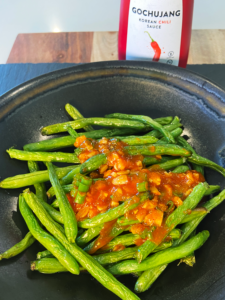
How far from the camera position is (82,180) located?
5.61 ft

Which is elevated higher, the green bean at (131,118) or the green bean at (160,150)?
the green bean at (131,118)

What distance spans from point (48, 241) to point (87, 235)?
0.79 ft

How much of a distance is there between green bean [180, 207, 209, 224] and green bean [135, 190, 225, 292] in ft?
0.11

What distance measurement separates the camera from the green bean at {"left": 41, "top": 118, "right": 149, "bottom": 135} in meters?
2.26

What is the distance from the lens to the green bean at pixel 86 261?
1484 mm

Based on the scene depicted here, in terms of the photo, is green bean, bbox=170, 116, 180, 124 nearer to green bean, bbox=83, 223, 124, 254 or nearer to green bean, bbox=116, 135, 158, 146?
green bean, bbox=116, 135, 158, 146

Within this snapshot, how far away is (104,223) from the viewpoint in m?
1.69

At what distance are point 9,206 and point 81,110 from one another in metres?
1.06

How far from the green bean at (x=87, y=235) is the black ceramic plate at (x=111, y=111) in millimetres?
209

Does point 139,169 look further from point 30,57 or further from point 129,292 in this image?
point 30,57

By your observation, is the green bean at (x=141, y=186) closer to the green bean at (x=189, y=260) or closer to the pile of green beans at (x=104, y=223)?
the pile of green beans at (x=104, y=223)

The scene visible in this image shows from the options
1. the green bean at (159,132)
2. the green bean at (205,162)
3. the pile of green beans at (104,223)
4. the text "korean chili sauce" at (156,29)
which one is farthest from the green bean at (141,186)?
the text "korean chili sauce" at (156,29)

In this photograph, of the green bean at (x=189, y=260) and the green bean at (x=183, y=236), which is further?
the green bean at (x=189, y=260)

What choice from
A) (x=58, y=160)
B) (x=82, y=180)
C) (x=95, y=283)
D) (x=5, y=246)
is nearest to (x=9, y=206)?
(x=5, y=246)
